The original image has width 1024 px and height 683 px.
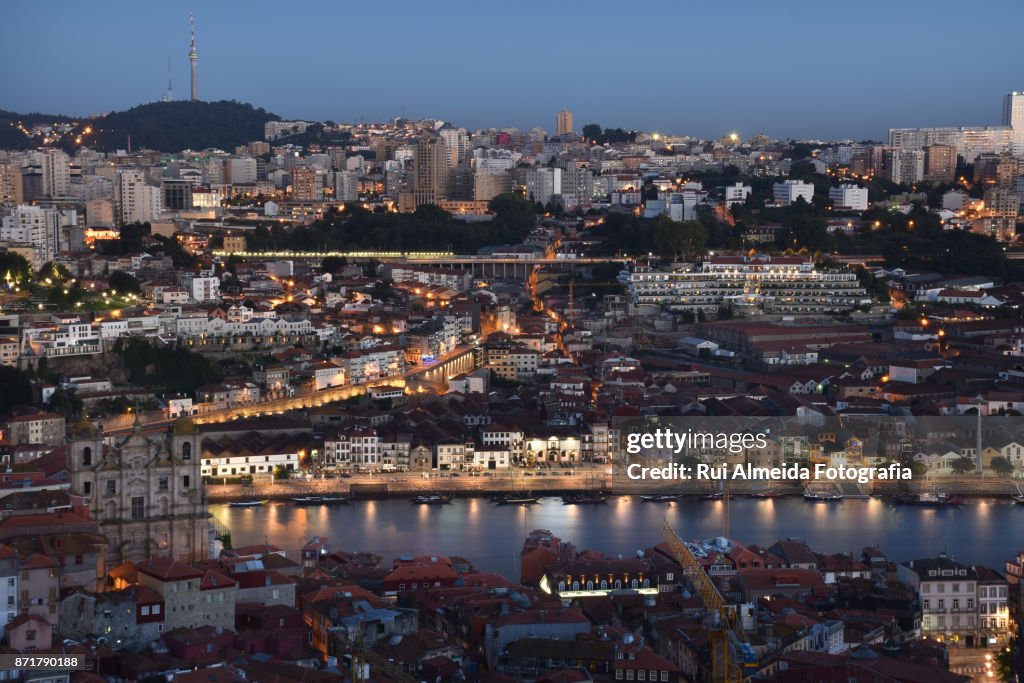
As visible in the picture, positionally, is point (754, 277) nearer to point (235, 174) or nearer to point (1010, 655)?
point (1010, 655)

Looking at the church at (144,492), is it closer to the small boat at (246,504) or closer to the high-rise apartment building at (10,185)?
the small boat at (246,504)

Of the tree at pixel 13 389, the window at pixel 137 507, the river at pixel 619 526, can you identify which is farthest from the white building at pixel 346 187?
the window at pixel 137 507

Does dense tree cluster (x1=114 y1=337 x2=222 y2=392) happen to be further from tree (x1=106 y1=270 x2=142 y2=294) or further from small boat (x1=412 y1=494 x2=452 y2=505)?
small boat (x1=412 y1=494 x2=452 y2=505)

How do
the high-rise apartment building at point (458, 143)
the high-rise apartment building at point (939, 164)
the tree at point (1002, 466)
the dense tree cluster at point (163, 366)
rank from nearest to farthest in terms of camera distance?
the tree at point (1002, 466) → the dense tree cluster at point (163, 366) → the high-rise apartment building at point (939, 164) → the high-rise apartment building at point (458, 143)

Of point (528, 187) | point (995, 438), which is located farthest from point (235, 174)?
point (995, 438)

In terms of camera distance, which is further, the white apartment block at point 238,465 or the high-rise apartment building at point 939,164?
the high-rise apartment building at point 939,164

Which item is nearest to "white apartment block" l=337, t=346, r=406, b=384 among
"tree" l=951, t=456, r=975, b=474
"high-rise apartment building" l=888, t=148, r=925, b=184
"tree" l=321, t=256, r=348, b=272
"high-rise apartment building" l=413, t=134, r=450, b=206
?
"tree" l=951, t=456, r=975, b=474
